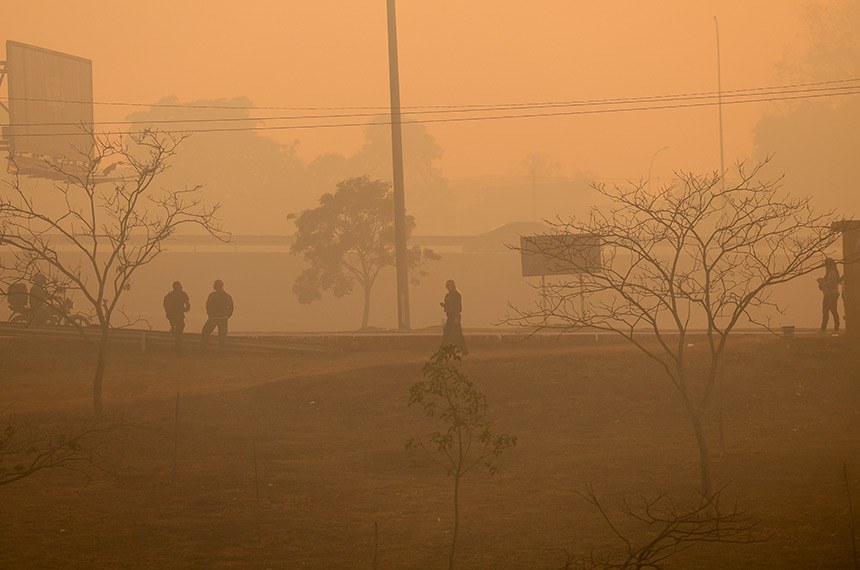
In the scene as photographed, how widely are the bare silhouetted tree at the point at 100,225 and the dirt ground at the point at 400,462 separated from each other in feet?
6.84

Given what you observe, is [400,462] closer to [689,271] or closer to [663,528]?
[663,528]

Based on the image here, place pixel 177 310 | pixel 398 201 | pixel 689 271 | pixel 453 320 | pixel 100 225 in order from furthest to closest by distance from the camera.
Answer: pixel 100 225 → pixel 398 201 → pixel 177 310 → pixel 453 320 → pixel 689 271

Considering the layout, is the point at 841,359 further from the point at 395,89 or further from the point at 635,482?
the point at 395,89

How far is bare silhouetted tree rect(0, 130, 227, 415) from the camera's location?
1753cm

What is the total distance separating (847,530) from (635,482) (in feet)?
10.2

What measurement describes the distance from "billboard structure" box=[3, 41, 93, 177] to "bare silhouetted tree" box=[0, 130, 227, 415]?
38.6 inches

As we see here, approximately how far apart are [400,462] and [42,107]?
3073 cm

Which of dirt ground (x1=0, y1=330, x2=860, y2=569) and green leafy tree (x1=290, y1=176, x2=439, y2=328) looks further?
green leafy tree (x1=290, y1=176, x2=439, y2=328)

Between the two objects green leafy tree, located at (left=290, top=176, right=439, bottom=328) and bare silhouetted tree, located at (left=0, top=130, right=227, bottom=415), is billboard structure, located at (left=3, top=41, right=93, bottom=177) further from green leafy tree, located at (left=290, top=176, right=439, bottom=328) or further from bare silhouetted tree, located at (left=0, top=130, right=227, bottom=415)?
green leafy tree, located at (left=290, top=176, right=439, bottom=328)

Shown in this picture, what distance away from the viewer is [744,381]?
1978cm

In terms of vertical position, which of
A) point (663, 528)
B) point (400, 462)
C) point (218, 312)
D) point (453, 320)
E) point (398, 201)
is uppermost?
point (398, 201)

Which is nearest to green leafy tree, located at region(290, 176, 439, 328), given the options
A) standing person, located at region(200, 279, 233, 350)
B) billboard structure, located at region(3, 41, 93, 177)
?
billboard structure, located at region(3, 41, 93, 177)

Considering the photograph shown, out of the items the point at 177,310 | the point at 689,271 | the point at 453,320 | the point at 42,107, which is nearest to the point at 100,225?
the point at 42,107

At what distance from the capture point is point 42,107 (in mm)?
41625
